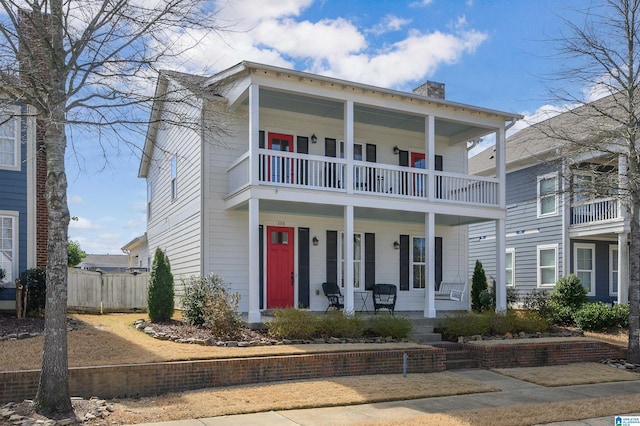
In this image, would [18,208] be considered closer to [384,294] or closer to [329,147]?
[329,147]

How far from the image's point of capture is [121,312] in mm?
16562

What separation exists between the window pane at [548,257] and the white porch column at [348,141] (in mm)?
11021

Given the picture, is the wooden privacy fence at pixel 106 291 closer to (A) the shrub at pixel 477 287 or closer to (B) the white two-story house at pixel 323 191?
(B) the white two-story house at pixel 323 191

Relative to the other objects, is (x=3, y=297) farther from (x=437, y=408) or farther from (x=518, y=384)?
(x=518, y=384)

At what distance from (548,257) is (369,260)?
874 centimetres

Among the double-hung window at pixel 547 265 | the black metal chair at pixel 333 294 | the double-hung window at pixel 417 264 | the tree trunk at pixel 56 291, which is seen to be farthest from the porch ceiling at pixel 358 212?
the tree trunk at pixel 56 291

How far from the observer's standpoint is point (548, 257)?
21703 mm

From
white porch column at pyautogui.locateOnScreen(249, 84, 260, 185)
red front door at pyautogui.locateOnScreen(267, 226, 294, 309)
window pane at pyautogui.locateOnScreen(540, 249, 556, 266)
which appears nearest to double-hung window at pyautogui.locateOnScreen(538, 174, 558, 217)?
window pane at pyautogui.locateOnScreen(540, 249, 556, 266)

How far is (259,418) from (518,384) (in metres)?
5.44

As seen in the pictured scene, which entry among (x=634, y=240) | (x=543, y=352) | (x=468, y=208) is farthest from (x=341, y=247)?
(x=634, y=240)

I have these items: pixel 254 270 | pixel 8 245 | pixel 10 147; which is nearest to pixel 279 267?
pixel 254 270

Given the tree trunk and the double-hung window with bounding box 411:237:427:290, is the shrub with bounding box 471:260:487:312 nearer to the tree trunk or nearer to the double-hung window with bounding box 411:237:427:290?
the double-hung window with bounding box 411:237:427:290

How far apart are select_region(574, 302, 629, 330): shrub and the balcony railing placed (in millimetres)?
3639

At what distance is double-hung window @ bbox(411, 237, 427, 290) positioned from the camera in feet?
57.9
